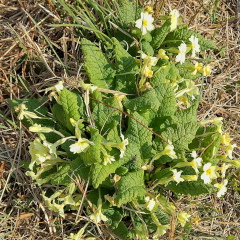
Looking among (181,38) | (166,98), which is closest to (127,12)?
(181,38)

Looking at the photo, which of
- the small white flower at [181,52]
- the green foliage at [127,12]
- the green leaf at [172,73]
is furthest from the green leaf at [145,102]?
the green foliage at [127,12]

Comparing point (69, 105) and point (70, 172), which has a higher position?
point (69, 105)

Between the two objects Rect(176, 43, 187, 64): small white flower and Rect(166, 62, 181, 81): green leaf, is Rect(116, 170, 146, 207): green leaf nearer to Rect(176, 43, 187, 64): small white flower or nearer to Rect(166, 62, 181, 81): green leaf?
Rect(166, 62, 181, 81): green leaf

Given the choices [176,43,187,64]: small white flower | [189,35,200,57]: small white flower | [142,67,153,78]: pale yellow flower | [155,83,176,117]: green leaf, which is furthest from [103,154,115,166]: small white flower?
[189,35,200,57]: small white flower

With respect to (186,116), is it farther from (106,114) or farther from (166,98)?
(106,114)

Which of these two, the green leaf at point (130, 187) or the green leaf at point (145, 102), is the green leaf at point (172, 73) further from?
the green leaf at point (130, 187)
